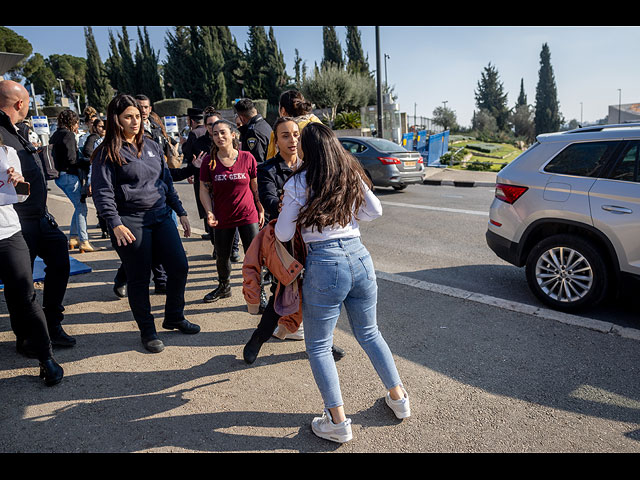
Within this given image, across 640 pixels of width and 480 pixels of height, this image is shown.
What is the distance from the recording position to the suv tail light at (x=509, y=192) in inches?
178

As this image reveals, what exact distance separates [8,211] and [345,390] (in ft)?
8.12

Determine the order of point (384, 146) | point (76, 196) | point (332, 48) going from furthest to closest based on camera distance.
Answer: point (332, 48) → point (384, 146) → point (76, 196)

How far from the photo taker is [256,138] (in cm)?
520

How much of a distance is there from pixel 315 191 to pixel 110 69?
52815 mm

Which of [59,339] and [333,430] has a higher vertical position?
[59,339]

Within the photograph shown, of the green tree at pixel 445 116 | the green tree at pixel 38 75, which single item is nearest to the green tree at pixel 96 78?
the green tree at pixel 38 75

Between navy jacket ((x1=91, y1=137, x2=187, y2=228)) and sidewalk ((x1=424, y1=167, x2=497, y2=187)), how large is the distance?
11687mm

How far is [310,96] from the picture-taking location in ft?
98.7

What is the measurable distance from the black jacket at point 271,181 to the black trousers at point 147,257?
0.89m

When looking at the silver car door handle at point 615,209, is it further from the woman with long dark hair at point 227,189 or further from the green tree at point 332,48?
the green tree at point 332,48

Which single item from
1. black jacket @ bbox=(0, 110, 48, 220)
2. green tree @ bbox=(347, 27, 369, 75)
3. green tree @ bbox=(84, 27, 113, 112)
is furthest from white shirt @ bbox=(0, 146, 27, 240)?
green tree @ bbox=(84, 27, 113, 112)

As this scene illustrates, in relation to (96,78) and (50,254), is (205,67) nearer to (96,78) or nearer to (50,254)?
(96,78)

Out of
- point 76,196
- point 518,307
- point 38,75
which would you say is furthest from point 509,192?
point 38,75
